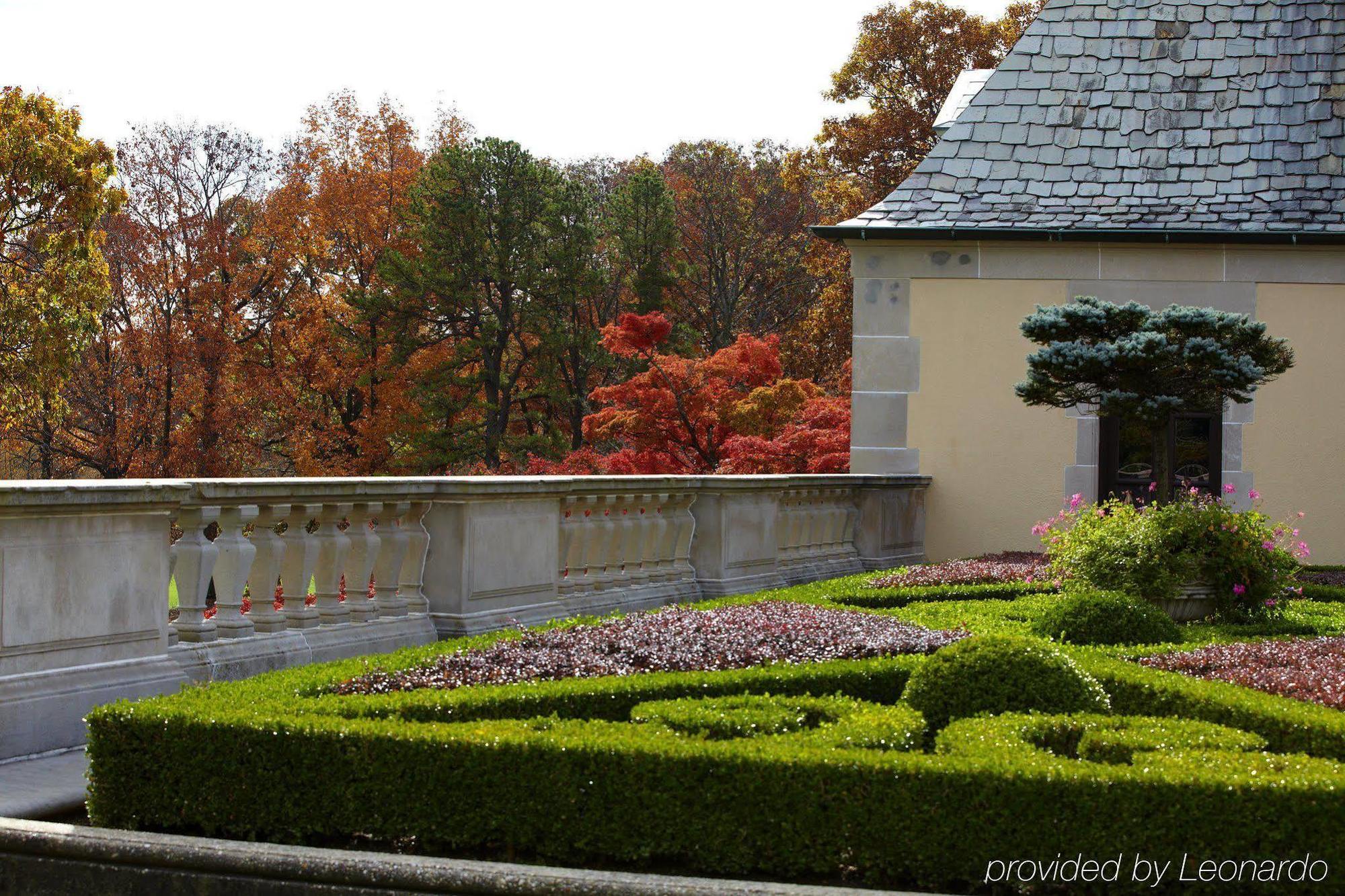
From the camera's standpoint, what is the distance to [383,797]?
5.36 m

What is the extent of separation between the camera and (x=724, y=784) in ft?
16.7

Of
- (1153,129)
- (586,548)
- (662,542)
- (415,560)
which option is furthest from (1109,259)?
(415,560)

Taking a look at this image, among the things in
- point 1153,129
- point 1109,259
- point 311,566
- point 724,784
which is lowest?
point 724,784

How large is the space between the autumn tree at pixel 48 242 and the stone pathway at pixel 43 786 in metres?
18.8

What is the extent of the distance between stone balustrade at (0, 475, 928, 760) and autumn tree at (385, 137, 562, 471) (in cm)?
2239

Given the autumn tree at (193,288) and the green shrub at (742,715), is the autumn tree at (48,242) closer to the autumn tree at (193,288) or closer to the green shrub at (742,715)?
the autumn tree at (193,288)

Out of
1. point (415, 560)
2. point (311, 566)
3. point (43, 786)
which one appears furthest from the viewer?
point (415, 560)

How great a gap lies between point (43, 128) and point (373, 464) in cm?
1384

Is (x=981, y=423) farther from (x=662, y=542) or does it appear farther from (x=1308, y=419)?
(x=662, y=542)

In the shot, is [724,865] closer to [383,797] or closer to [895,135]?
[383,797]

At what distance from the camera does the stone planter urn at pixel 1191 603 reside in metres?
10.8

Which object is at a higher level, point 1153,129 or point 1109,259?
point 1153,129

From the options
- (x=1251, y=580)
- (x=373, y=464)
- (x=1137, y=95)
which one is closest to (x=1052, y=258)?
(x=1137, y=95)

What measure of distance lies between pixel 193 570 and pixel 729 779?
3462mm
